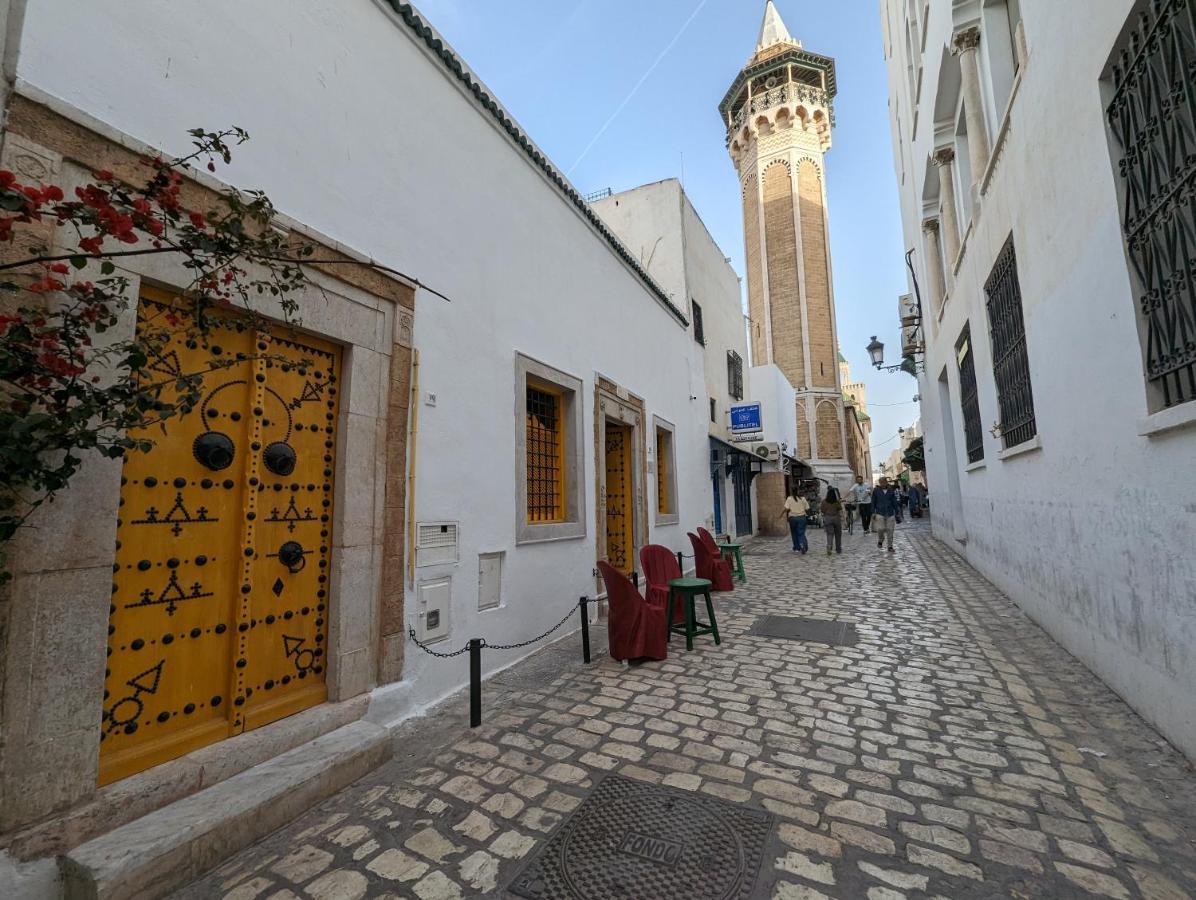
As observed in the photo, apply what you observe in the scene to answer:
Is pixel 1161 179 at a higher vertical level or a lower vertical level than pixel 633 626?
higher

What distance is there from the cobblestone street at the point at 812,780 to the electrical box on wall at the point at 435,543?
111cm

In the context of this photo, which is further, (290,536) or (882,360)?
(882,360)

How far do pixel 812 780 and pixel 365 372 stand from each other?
3710 millimetres

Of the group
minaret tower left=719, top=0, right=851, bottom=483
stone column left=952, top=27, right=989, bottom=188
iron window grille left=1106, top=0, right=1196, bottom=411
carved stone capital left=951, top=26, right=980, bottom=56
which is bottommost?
iron window grille left=1106, top=0, right=1196, bottom=411

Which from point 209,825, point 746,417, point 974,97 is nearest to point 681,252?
point 746,417

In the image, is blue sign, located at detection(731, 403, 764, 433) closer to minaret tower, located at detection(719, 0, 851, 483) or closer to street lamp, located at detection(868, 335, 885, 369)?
street lamp, located at detection(868, 335, 885, 369)

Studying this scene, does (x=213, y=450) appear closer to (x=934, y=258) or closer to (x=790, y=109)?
(x=934, y=258)

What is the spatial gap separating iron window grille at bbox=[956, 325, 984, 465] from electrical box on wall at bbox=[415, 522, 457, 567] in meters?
8.11

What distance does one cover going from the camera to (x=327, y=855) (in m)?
2.30

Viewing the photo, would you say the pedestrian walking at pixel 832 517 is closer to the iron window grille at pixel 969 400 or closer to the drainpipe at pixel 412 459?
the iron window grille at pixel 969 400

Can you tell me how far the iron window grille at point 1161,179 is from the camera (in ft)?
8.53

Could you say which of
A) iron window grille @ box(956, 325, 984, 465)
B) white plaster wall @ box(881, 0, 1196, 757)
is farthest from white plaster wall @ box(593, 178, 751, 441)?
white plaster wall @ box(881, 0, 1196, 757)

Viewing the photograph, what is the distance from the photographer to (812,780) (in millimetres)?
2779

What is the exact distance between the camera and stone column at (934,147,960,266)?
9.09 m
